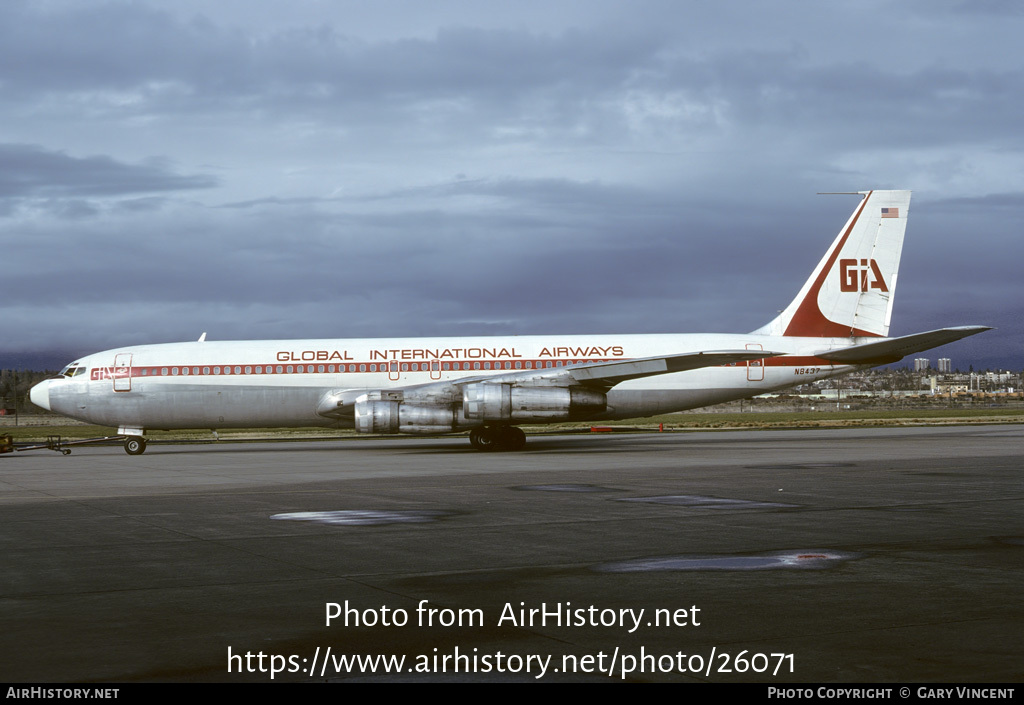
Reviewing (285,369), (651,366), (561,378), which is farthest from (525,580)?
(285,369)

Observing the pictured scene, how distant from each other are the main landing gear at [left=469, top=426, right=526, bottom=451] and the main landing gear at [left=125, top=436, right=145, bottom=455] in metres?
11.0

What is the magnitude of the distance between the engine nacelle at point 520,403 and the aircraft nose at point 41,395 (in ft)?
46.7

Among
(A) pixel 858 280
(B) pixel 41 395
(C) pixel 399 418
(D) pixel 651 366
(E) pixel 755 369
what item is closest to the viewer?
(C) pixel 399 418

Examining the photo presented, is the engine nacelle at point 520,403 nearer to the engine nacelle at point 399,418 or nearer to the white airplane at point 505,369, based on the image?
the white airplane at point 505,369

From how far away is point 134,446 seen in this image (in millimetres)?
32188

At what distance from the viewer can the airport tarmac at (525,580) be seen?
5.96m

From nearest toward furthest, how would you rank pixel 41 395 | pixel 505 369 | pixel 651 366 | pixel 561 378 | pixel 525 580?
1. pixel 525 580
2. pixel 651 366
3. pixel 561 378
4. pixel 505 369
5. pixel 41 395

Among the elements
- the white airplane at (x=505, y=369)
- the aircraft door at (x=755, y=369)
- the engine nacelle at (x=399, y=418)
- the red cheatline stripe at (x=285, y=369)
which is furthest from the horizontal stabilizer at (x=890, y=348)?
the engine nacelle at (x=399, y=418)

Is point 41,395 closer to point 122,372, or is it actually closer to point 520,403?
point 122,372

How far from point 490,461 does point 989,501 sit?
13.7 metres

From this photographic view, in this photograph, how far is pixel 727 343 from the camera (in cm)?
3322

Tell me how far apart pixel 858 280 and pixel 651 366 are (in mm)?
9251

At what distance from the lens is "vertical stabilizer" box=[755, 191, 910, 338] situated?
33.4 meters
